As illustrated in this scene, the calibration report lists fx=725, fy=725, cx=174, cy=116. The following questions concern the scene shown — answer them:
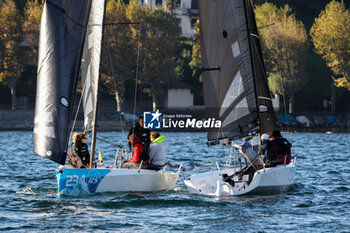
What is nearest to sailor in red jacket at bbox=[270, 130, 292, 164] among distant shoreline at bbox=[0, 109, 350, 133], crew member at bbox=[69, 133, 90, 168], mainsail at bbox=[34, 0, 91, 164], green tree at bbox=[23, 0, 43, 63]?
crew member at bbox=[69, 133, 90, 168]

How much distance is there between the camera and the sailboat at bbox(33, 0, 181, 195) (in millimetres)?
18453

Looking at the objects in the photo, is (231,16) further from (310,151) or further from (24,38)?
(24,38)

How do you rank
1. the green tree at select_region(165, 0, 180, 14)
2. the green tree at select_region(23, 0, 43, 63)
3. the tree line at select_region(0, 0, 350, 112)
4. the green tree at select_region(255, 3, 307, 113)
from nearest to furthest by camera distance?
the tree line at select_region(0, 0, 350, 112) < the green tree at select_region(255, 3, 307, 113) < the green tree at select_region(23, 0, 43, 63) < the green tree at select_region(165, 0, 180, 14)

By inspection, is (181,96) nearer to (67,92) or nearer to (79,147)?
(79,147)

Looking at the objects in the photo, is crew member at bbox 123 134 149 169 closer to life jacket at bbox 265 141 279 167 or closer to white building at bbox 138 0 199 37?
life jacket at bbox 265 141 279 167

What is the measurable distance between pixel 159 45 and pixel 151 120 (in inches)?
2364

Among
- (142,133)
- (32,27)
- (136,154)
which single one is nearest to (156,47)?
(32,27)

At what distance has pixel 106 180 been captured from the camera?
736 inches

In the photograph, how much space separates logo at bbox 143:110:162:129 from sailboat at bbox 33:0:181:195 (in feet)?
4.10

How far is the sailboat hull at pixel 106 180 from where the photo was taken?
18.3 metres

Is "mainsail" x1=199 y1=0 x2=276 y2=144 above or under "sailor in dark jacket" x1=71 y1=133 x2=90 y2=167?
above

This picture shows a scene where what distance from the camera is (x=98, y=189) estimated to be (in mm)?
18719

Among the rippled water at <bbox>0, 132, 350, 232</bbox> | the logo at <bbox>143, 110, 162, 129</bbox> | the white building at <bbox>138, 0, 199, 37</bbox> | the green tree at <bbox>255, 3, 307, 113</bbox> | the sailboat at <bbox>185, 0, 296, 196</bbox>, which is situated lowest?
the rippled water at <bbox>0, 132, 350, 232</bbox>

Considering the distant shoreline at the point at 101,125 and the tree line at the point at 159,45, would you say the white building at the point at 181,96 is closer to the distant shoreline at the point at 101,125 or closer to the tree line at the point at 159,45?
the tree line at the point at 159,45
